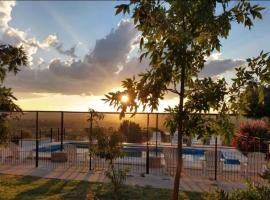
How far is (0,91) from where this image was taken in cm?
713

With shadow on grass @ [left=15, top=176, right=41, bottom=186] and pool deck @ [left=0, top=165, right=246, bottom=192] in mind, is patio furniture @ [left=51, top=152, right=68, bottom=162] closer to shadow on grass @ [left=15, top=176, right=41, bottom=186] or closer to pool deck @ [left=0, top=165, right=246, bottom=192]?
pool deck @ [left=0, top=165, right=246, bottom=192]

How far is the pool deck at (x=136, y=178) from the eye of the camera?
12388 millimetres

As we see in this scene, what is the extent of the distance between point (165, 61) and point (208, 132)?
1.37 meters

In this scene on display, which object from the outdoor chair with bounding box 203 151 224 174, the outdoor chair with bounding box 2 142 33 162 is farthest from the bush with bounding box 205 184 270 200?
the outdoor chair with bounding box 2 142 33 162

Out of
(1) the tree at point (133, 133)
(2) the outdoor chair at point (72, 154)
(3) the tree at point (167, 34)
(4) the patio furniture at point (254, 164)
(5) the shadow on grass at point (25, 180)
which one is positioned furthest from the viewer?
(1) the tree at point (133, 133)

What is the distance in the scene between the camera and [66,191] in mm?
11219

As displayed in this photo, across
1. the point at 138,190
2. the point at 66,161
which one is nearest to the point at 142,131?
the point at 66,161

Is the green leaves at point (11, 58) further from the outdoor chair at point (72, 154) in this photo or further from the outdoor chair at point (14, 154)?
the outdoor chair at point (14, 154)

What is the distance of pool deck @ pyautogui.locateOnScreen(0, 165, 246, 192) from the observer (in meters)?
12.4

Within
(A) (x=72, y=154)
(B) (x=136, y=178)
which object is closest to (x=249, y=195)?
(B) (x=136, y=178)

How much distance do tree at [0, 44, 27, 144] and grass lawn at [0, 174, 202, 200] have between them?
3.34m

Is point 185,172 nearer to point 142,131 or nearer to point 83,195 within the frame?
point 83,195

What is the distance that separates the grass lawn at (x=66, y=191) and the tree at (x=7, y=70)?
131 inches

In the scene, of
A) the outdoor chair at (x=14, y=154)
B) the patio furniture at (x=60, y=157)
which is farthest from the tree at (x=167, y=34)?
the outdoor chair at (x=14, y=154)
